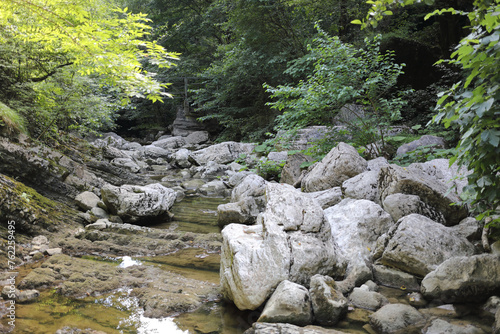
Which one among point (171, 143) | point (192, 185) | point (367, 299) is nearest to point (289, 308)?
point (367, 299)

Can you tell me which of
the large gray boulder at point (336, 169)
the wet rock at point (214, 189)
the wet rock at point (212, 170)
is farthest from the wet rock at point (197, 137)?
the large gray boulder at point (336, 169)

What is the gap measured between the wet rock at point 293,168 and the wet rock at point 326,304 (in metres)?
5.04

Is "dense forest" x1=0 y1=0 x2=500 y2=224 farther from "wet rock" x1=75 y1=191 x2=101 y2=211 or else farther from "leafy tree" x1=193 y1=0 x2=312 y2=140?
"wet rock" x1=75 y1=191 x2=101 y2=211

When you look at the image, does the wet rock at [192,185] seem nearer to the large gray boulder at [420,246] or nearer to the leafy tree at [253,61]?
the leafy tree at [253,61]

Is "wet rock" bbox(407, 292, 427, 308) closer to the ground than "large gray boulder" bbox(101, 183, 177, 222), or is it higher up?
higher up

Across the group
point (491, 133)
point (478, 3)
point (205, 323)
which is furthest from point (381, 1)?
point (205, 323)

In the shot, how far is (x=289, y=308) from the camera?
10.2 ft

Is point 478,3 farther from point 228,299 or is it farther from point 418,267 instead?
point 228,299

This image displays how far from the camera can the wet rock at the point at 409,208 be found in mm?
4664

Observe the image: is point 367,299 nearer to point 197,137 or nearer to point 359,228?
point 359,228

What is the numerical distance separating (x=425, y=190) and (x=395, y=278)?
61.2 inches

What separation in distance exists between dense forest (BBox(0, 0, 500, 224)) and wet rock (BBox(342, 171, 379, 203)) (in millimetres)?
1477

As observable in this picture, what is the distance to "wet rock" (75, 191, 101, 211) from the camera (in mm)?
7168

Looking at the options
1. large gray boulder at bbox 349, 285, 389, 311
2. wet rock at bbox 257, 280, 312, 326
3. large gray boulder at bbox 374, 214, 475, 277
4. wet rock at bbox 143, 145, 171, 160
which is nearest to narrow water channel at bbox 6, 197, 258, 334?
wet rock at bbox 257, 280, 312, 326
